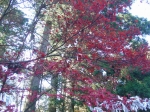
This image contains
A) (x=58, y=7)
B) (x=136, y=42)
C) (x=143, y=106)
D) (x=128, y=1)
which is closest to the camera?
(x=58, y=7)

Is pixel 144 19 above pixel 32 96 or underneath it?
above

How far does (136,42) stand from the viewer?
1051 cm

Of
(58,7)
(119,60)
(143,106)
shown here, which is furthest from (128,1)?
(119,60)

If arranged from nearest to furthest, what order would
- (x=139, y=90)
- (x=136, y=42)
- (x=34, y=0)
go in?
1. (x=34, y=0)
2. (x=139, y=90)
3. (x=136, y=42)

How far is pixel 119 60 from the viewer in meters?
4.30

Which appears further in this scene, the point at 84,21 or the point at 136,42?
the point at 136,42

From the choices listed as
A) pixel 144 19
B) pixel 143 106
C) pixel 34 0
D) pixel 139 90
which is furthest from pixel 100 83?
pixel 34 0

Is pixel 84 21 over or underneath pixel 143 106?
over

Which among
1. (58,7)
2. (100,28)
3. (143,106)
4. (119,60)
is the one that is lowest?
(143,106)

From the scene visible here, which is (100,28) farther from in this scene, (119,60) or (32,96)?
(32,96)

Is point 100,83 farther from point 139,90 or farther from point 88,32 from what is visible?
point 88,32

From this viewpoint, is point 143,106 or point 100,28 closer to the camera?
point 100,28

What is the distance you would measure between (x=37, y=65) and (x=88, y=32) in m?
1.19

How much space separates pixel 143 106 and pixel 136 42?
3297 millimetres
